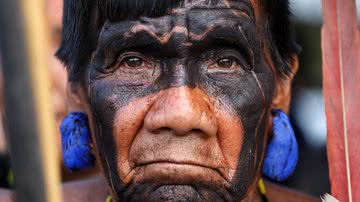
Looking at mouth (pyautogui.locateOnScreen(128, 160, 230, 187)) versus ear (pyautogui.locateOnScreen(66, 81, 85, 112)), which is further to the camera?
ear (pyautogui.locateOnScreen(66, 81, 85, 112))

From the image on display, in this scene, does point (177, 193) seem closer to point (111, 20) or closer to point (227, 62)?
point (227, 62)

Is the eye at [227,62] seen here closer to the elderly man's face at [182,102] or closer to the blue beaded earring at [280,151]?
the elderly man's face at [182,102]

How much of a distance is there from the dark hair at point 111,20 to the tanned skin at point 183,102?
0.11ft

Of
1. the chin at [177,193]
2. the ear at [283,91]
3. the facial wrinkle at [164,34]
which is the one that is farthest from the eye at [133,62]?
the ear at [283,91]

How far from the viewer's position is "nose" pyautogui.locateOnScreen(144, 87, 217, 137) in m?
1.71

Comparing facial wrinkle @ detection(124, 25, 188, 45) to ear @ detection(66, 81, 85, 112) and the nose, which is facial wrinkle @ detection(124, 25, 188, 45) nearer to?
the nose

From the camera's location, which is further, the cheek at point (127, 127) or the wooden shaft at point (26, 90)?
the cheek at point (127, 127)

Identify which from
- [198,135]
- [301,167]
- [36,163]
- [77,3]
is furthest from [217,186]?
[301,167]

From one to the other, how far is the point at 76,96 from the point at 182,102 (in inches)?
25.9

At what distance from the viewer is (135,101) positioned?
1.86 meters

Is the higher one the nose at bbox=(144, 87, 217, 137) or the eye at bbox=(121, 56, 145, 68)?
the eye at bbox=(121, 56, 145, 68)

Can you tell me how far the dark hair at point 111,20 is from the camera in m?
1.84

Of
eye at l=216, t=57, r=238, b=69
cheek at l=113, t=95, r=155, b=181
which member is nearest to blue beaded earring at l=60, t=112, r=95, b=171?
cheek at l=113, t=95, r=155, b=181

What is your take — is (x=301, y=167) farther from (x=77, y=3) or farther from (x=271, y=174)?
(x=77, y=3)
